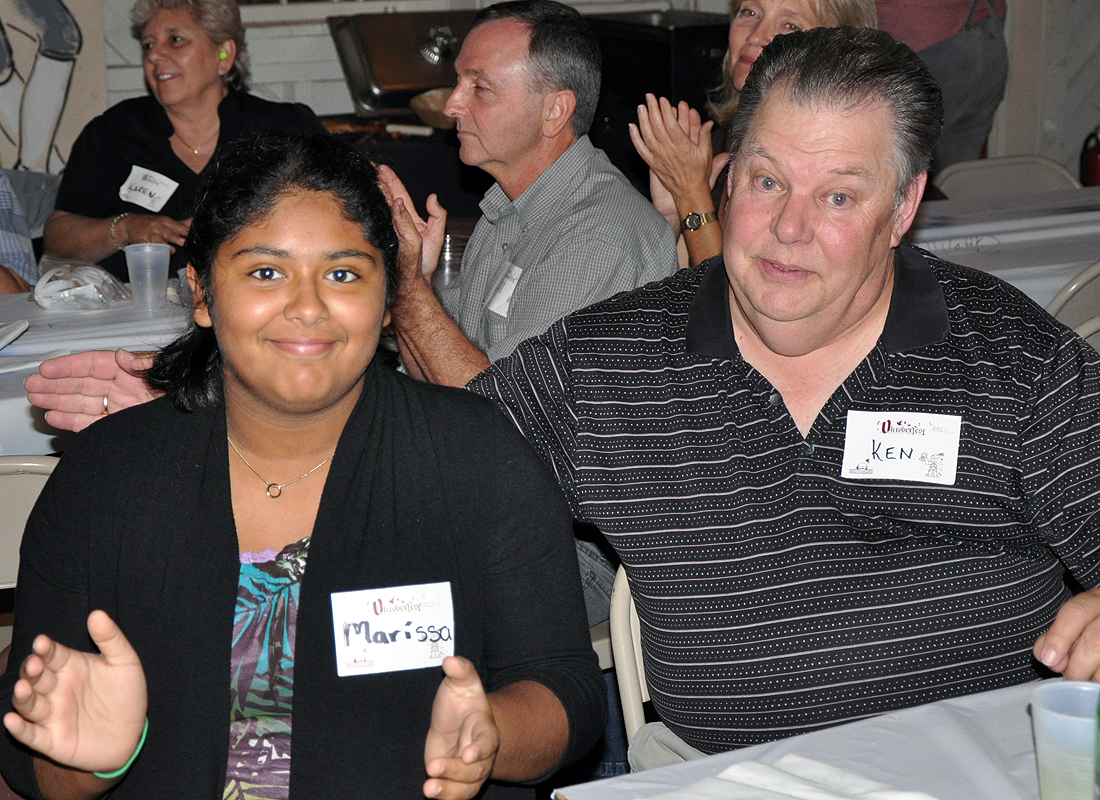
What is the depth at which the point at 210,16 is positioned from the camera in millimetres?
3953

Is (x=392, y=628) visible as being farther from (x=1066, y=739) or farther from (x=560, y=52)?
(x=560, y=52)

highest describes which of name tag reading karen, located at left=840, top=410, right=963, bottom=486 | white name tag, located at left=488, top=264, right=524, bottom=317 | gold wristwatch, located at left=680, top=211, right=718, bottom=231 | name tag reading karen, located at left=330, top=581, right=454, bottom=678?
gold wristwatch, located at left=680, top=211, right=718, bottom=231

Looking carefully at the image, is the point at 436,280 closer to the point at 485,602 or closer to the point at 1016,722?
the point at 485,602

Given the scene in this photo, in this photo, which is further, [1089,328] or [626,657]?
[1089,328]

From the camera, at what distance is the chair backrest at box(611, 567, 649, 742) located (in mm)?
1708

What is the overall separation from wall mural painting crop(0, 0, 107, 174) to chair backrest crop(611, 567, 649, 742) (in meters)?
4.78

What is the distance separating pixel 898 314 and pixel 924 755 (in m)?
0.72

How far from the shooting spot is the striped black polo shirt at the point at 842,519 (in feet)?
5.13

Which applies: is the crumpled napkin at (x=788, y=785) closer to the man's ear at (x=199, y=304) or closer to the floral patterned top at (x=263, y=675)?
the floral patterned top at (x=263, y=675)

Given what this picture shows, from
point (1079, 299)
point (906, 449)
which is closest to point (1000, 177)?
point (1079, 299)

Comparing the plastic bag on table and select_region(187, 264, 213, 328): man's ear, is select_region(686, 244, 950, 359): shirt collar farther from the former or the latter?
the plastic bag on table

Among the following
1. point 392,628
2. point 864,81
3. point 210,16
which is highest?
point 210,16

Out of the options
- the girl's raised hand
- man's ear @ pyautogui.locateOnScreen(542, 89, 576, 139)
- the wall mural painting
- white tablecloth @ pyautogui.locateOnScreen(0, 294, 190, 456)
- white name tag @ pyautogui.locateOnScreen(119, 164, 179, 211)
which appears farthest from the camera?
the wall mural painting

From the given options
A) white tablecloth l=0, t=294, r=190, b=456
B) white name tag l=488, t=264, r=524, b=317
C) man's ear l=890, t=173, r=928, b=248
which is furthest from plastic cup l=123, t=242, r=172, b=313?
man's ear l=890, t=173, r=928, b=248
